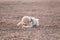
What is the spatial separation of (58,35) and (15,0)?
9.07ft

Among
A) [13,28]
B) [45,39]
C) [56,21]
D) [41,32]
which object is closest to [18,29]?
[13,28]

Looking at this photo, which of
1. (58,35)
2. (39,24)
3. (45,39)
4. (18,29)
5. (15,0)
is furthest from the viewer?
(15,0)

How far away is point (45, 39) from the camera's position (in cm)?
169

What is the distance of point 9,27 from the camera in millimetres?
2092

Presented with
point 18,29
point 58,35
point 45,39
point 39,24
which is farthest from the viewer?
point 39,24

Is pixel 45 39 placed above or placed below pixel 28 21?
below

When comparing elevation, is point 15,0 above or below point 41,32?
above

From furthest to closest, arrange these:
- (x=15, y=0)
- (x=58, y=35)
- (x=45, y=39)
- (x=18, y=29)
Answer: (x=15, y=0) < (x=18, y=29) < (x=58, y=35) < (x=45, y=39)

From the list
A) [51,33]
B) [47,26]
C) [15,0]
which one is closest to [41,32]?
[51,33]

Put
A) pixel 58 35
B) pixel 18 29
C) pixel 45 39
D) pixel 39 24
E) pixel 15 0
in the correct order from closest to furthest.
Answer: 1. pixel 45 39
2. pixel 58 35
3. pixel 18 29
4. pixel 39 24
5. pixel 15 0

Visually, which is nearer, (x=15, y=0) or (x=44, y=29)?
(x=44, y=29)

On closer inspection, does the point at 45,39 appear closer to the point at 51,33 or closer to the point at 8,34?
the point at 51,33

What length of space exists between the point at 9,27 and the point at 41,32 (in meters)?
0.40

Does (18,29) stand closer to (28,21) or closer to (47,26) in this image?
(28,21)
